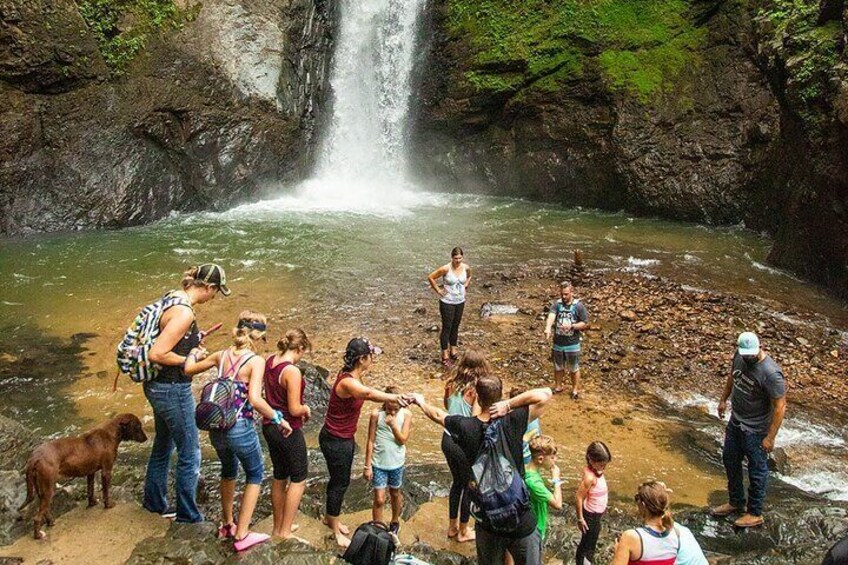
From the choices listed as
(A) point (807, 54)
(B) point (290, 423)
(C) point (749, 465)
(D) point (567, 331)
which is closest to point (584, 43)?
(A) point (807, 54)

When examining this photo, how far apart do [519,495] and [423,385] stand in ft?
18.6

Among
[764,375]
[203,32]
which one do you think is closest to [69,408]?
[764,375]

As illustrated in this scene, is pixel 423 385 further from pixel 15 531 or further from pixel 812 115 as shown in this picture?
pixel 812 115

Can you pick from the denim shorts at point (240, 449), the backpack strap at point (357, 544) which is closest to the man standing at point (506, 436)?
the backpack strap at point (357, 544)

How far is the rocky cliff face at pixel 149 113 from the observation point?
18.3 m

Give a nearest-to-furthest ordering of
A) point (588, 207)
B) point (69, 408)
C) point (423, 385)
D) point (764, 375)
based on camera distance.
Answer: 1. point (764, 375)
2. point (69, 408)
3. point (423, 385)
4. point (588, 207)

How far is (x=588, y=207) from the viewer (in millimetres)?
23312

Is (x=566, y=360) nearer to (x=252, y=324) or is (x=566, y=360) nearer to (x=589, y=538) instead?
(x=589, y=538)

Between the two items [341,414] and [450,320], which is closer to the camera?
[341,414]

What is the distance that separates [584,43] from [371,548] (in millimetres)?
22098

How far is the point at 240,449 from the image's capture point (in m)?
4.79

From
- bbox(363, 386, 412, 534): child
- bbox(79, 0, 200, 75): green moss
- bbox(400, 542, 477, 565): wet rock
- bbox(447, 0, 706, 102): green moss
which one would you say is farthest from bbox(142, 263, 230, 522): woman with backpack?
bbox(447, 0, 706, 102): green moss

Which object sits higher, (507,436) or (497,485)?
(507,436)

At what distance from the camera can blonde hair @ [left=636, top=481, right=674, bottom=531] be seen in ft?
13.4
